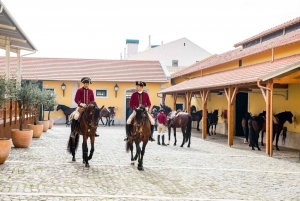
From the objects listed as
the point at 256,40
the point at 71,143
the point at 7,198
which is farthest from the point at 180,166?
the point at 256,40

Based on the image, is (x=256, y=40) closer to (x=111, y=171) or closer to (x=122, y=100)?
(x=122, y=100)

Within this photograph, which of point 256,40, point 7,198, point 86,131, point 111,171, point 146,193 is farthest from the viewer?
point 256,40

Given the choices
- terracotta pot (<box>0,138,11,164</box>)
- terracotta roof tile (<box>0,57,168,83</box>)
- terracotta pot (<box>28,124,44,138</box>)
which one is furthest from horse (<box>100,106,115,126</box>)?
terracotta pot (<box>0,138,11,164</box>)

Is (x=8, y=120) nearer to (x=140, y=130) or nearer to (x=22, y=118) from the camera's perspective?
(x=22, y=118)

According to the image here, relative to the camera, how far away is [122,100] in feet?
93.8

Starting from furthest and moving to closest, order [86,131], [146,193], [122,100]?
[122,100]
[86,131]
[146,193]

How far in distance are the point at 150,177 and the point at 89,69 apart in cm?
2281

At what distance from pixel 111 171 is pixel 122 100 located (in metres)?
20.1

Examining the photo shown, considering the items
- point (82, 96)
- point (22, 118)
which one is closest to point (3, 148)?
point (82, 96)

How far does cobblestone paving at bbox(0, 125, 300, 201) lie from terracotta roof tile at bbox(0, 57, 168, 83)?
16.6 meters

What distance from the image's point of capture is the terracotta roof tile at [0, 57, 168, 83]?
92.8 feet

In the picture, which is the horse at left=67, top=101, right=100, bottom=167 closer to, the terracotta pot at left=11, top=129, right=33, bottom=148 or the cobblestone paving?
the cobblestone paving

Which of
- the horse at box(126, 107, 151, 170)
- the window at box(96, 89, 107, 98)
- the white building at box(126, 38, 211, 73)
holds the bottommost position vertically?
the horse at box(126, 107, 151, 170)

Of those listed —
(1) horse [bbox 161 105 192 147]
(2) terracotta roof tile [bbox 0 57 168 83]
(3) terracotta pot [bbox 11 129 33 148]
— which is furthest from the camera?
(2) terracotta roof tile [bbox 0 57 168 83]
